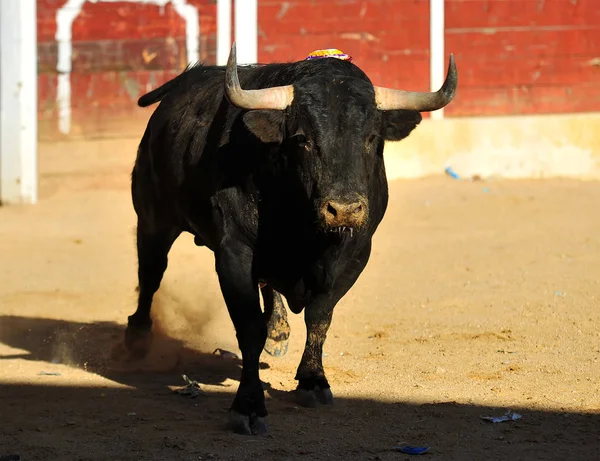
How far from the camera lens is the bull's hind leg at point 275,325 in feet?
18.8

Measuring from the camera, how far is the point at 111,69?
35.6 ft

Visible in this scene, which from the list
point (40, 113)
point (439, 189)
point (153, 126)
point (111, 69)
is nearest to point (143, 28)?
point (111, 69)

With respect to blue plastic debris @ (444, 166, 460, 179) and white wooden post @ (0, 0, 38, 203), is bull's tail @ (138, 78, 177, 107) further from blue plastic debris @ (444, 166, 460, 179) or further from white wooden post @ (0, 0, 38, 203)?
blue plastic debris @ (444, 166, 460, 179)

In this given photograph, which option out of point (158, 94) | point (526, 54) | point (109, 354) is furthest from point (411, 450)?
point (526, 54)

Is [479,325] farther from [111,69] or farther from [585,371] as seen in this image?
[111,69]

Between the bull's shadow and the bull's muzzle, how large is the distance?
135 centimetres

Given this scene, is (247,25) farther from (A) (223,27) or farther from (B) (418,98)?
(B) (418,98)

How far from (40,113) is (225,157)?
20.9 feet

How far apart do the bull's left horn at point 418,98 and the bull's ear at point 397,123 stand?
3cm

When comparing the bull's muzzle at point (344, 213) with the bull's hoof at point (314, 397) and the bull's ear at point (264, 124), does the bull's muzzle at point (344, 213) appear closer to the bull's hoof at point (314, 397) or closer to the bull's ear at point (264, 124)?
the bull's ear at point (264, 124)

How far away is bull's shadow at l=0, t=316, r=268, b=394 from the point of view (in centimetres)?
539

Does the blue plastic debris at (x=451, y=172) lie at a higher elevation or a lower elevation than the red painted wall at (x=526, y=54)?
lower

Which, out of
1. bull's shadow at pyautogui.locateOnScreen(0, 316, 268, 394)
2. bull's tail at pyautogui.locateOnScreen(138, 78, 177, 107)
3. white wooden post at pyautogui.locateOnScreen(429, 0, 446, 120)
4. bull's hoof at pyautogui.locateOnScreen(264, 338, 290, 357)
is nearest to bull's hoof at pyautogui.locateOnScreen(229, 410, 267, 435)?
bull's shadow at pyautogui.locateOnScreen(0, 316, 268, 394)

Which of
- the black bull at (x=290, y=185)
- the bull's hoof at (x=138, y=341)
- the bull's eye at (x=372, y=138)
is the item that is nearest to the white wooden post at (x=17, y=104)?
the bull's hoof at (x=138, y=341)
